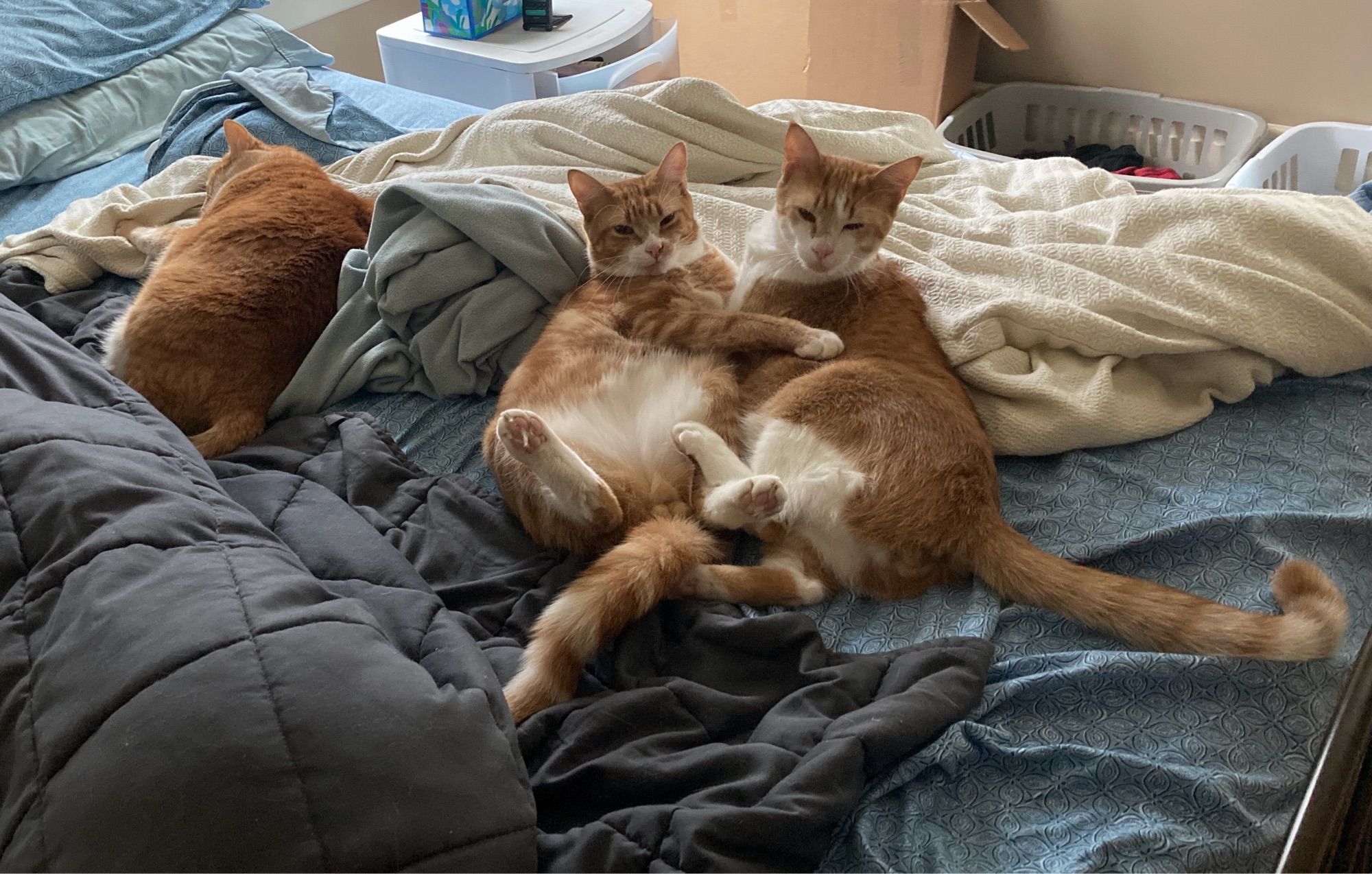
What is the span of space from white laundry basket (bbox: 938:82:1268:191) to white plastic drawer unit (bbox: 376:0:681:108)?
1056 mm

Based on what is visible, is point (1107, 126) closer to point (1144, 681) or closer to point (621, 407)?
point (621, 407)

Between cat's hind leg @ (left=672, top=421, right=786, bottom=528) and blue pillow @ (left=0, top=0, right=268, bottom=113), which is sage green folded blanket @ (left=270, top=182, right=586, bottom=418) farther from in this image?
blue pillow @ (left=0, top=0, right=268, bottom=113)

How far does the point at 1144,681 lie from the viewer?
1.03 m

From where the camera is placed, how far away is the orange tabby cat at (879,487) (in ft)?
3.45

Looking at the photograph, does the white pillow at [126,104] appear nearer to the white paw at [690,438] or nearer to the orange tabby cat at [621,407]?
the orange tabby cat at [621,407]

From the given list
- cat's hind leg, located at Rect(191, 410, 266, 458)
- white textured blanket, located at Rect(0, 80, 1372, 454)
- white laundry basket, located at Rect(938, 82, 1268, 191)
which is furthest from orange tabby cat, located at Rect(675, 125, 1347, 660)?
white laundry basket, located at Rect(938, 82, 1268, 191)

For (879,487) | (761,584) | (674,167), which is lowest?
(761,584)

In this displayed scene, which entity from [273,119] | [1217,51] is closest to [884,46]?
[1217,51]

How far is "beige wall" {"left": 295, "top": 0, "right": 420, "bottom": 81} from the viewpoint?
3.39 meters

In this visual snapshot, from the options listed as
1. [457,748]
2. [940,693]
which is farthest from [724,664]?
[457,748]

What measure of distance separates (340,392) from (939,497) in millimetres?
1053

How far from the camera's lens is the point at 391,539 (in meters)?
1.33

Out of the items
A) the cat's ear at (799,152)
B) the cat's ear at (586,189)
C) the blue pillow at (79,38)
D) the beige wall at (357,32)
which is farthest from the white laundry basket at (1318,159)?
the beige wall at (357,32)

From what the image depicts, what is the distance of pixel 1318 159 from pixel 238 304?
2721mm
